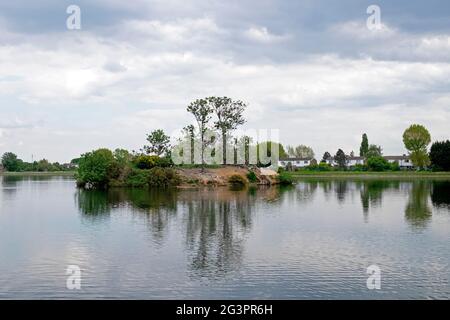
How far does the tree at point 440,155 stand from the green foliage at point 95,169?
69740mm

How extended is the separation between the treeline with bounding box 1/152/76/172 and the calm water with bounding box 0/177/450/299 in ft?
442

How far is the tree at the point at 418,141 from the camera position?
112 m

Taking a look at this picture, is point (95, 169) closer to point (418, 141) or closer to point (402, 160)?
point (418, 141)

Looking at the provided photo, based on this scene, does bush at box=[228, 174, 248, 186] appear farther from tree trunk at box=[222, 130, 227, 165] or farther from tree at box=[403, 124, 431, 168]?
tree at box=[403, 124, 431, 168]

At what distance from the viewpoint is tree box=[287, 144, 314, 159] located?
180913 mm

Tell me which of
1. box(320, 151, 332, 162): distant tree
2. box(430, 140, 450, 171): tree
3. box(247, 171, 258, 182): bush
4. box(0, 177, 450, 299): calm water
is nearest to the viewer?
box(0, 177, 450, 299): calm water

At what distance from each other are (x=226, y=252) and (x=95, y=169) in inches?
1912

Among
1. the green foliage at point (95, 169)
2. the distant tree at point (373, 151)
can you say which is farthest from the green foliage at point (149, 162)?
the distant tree at point (373, 151)

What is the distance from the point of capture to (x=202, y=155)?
71500 millimetres

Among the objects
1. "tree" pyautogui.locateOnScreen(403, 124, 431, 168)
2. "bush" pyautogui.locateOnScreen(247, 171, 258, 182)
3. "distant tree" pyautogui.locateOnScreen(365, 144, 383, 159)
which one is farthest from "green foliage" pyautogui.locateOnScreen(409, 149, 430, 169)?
"bush" pyautogui.locateOnScreen(247, 171, 258, 182)

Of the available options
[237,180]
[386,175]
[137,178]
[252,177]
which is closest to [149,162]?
[137,178]

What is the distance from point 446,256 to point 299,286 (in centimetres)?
725
